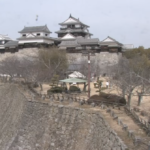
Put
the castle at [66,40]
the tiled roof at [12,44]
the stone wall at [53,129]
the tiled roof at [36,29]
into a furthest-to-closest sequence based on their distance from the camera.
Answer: the tiled roof at [12,44] → the tiled roof at [36,29] → the castle at [66,40] → the stone wall at [53,129]

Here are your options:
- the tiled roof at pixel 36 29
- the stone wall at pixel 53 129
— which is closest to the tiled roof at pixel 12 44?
the tiled roof at pixel 36 29

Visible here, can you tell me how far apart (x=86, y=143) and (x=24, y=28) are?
39837mm

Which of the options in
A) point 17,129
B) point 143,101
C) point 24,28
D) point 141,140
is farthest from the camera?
point 24,28

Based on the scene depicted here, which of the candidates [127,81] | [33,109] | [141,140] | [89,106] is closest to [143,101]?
[127,81]

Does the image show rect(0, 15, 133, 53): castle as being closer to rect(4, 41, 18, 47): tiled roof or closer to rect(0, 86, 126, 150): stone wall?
rect(4, 41, 18, 47): tiled roof

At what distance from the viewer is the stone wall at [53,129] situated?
12584mm

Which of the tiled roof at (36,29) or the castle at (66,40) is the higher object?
the tiled roof at (36,29)

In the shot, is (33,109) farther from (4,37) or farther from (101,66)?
(4,37)

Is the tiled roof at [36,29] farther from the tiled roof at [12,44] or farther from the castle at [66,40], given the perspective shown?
the tiled roof at [12,44]

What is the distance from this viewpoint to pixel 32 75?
98.1 feet

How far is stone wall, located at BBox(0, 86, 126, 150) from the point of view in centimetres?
1258

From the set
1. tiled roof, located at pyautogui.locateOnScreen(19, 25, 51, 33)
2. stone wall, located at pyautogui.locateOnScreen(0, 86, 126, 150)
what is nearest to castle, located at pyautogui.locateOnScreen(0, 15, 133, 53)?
tiled roof, located at pyautogui.locateOnScreen(19, 25, 51, 33)

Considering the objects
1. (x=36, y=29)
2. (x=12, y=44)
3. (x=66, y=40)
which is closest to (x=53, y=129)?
(x=66, y=40)

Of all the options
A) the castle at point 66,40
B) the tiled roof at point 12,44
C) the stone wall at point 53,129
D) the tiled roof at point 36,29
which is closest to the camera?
the stone wall at point 53,129
